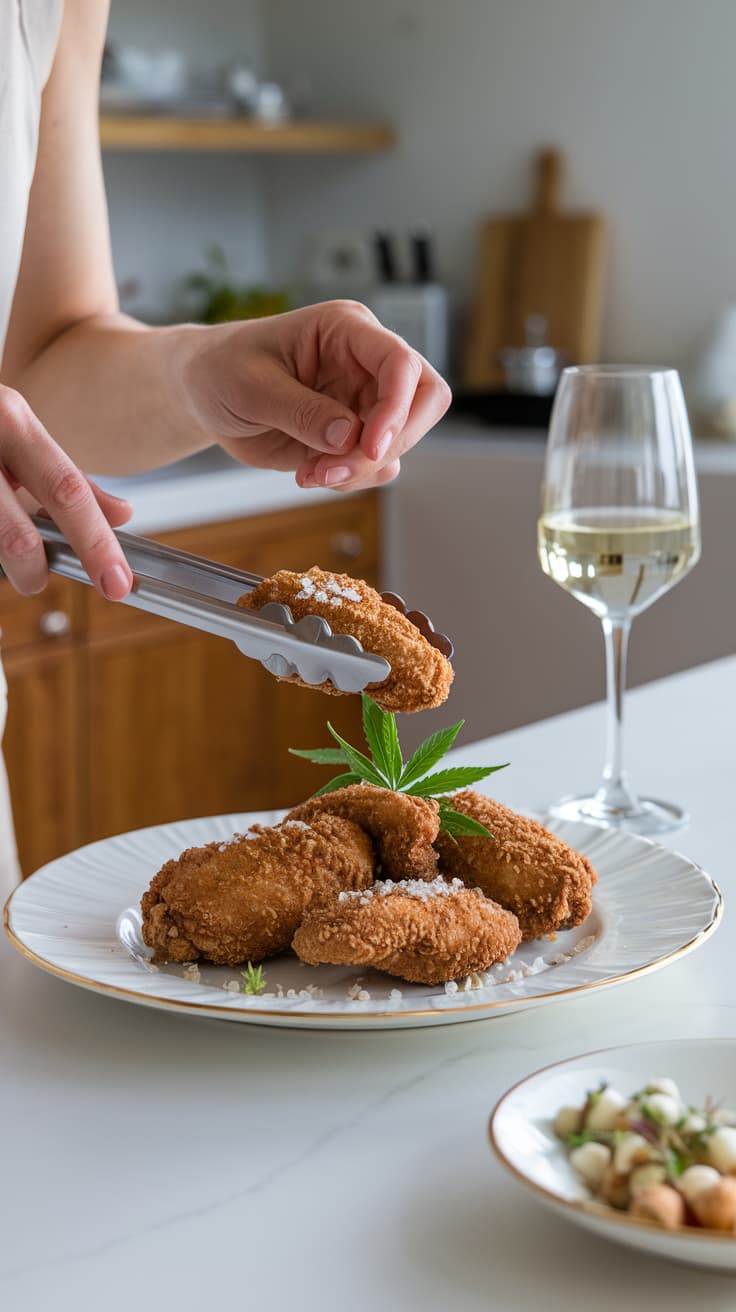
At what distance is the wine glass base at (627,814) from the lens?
1021 mm

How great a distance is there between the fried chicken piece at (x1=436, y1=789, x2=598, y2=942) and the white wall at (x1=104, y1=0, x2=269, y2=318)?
297 centimetres

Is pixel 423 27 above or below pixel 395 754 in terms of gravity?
above

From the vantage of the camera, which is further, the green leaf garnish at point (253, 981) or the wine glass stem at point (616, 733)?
the wine glass stem at point (616, 733)

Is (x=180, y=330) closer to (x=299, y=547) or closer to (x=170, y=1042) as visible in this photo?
(x=170, y=1042)

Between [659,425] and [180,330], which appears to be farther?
[180,330]

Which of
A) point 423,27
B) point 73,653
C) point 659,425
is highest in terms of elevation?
point 423,27

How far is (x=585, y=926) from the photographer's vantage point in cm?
80

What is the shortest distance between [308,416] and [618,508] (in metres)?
0.24

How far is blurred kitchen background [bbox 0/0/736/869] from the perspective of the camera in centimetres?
276

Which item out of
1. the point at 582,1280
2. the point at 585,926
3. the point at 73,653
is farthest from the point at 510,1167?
the point at 73,653

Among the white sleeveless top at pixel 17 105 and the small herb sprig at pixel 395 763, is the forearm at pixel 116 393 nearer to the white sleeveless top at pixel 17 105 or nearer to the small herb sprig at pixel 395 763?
the white sleeveless top at pixel 17 105

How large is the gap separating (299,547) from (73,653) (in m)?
0.58

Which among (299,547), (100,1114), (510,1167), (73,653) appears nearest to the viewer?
(510,1167)

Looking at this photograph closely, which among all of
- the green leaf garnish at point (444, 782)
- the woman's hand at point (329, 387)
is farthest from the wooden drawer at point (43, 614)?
the green leaf garnish at point (444, 782)
